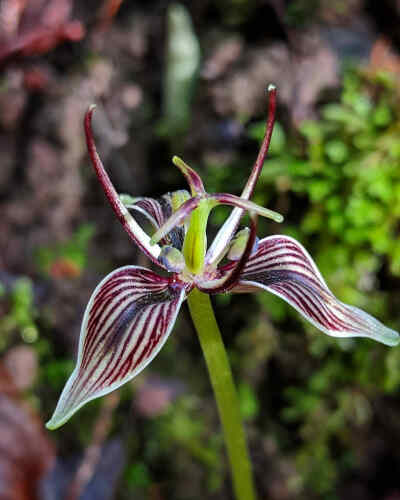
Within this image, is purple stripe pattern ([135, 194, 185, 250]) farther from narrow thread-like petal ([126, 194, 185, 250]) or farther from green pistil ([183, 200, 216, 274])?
green pistil ([183, 200, 216, 274])

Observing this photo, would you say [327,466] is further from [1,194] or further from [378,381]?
[1,194]

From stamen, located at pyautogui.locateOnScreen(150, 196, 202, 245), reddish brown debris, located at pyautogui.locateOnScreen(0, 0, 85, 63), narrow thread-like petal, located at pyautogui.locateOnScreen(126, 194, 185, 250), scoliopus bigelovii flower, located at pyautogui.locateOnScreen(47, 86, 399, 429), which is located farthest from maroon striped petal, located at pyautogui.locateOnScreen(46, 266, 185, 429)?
reddish brown debris, located at pyautogui.locateOnScreen(0, 0, 85, 63)

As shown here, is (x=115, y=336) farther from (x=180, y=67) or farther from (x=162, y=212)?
(x=180, y=67)

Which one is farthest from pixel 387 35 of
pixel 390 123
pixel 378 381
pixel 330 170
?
pixel 378 381

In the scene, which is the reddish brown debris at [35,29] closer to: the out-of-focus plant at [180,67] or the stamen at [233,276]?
the out-of-focus plant at [180,67]

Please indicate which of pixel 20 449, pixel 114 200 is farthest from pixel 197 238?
pixel 20 449
